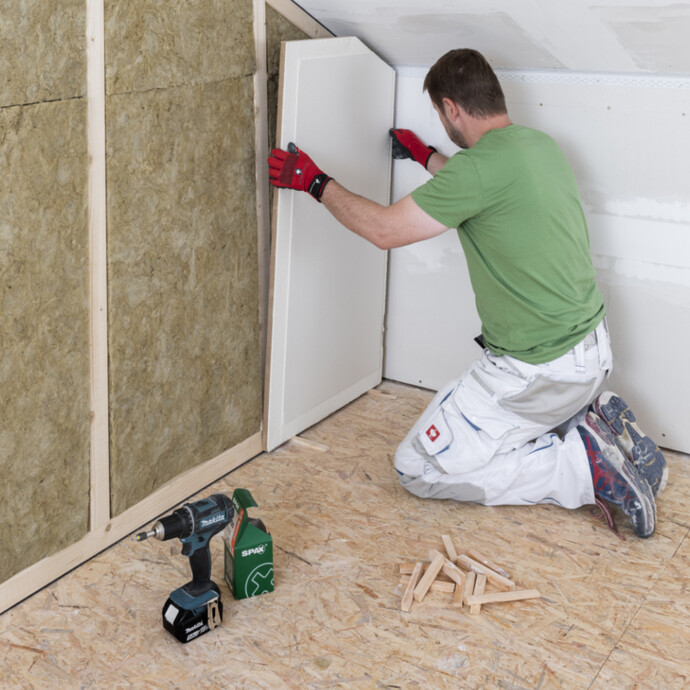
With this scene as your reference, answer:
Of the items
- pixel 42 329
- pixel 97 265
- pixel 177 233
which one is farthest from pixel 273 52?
pixel 42 329

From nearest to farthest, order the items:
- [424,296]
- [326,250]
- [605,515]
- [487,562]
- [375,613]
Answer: [375,613] → [487,562] → [605,515] → [326,250] → [424,296]

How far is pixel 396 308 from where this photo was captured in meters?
3.63

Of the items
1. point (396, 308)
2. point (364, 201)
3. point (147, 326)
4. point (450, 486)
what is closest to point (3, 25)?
point (147, 326)

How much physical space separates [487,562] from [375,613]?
0.42 metres

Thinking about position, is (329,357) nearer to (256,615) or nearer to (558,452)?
(558,452)

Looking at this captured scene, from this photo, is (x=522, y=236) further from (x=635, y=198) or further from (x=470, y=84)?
(x=635, y=198)

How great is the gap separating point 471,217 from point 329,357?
3.06 feet

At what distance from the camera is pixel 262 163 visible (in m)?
2.77

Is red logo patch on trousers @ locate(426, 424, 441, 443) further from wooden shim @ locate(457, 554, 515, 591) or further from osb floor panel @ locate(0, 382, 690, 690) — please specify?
wooden shim @ locate(457, 554, 515, 591)

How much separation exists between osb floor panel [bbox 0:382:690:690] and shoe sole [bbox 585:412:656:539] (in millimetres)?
63

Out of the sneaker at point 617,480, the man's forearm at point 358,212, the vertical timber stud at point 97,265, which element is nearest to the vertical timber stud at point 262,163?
the man's forearm at point 358,212

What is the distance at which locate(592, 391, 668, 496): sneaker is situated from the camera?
280cm

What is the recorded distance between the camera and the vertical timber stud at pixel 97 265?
2.09m

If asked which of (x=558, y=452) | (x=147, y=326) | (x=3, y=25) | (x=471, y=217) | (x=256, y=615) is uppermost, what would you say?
(x=3, y=25)
